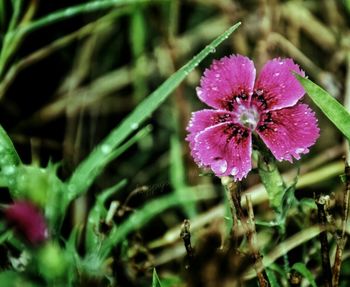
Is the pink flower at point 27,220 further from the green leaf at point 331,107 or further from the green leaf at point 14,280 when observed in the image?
the green leaf at point 331,107

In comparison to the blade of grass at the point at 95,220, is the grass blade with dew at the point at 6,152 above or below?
above

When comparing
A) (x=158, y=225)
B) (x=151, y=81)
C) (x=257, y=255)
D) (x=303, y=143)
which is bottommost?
(x=158, y=225)

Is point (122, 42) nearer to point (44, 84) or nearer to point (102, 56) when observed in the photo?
point (102, 56)

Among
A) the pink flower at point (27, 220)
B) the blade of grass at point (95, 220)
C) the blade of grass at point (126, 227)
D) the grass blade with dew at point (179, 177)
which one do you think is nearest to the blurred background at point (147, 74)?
the grass blade with dew at point (179, 177)

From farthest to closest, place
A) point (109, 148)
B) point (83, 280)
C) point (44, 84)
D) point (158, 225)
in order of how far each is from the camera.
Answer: point (44, 84) → point (158, 225) → point (109, 148) → point (83, 280)

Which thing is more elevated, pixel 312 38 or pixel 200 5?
pixel 200 5

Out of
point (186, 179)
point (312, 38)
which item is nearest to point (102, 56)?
point (186, 179)

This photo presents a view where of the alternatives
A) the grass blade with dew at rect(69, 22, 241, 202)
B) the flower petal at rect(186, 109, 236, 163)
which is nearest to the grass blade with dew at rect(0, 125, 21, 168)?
the grass blade with dew at rect(69, 22, 241, 202)
